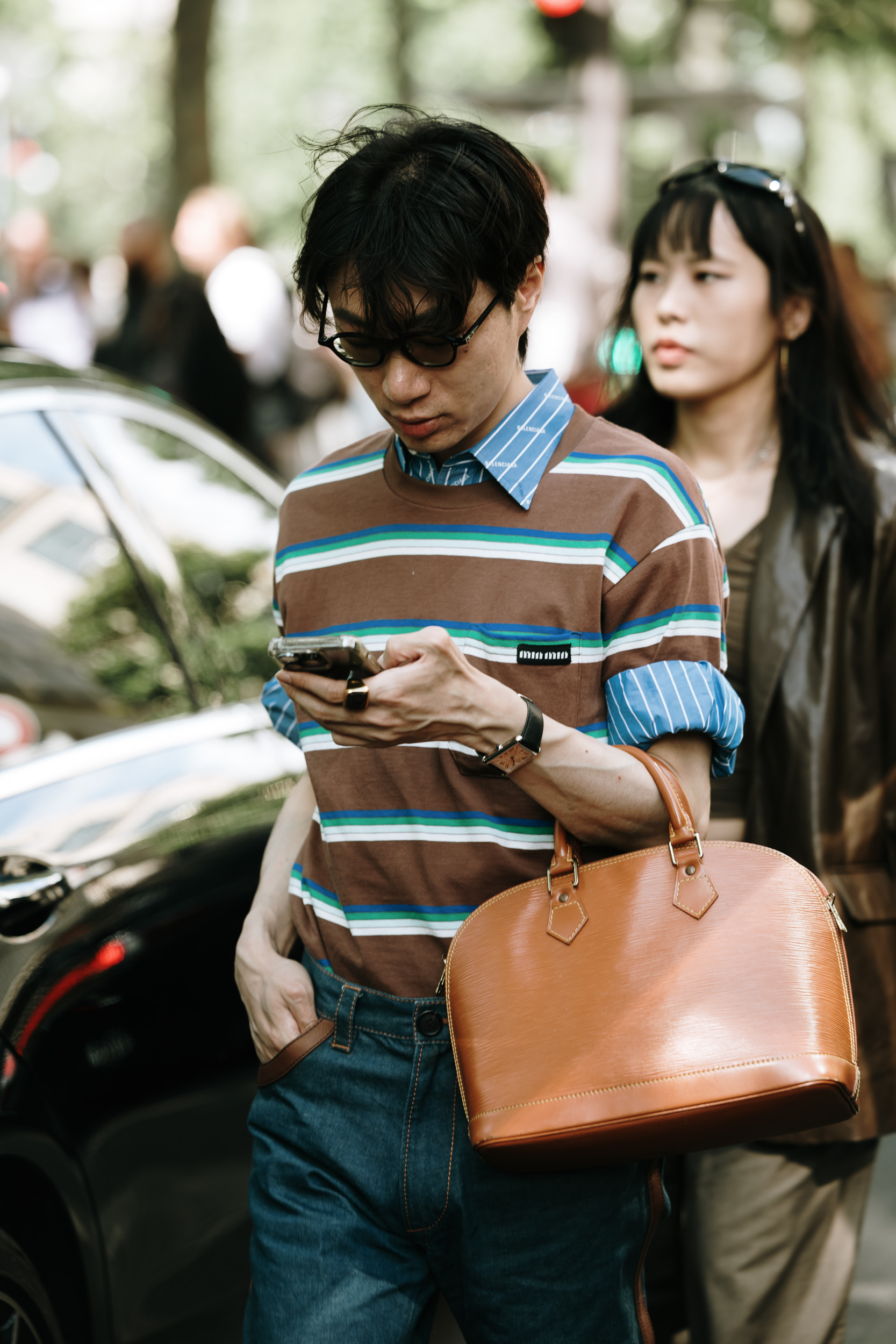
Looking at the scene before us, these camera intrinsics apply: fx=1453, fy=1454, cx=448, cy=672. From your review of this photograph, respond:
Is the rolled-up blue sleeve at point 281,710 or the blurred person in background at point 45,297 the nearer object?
the rolled-up blue sleeve at point 281,710

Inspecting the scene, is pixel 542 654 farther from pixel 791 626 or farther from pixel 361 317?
pixel 791 626

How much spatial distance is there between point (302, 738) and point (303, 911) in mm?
236

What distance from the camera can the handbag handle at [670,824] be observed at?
1.61 meters

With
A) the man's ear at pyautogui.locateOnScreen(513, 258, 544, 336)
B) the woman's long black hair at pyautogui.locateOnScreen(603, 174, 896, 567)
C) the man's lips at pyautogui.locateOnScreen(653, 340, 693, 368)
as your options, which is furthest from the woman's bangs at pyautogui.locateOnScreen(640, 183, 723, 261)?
the man's ear at pyautogui.locateOnScreen(513, 258, 544, 336)

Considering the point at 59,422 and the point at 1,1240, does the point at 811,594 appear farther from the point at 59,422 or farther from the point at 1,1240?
the point at 1,1240

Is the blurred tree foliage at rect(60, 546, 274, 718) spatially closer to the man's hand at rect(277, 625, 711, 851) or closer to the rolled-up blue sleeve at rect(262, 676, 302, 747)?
the rolled-up blue sleeve at rect(262, 676, 302, 747)

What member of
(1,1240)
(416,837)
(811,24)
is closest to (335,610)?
(416,837)

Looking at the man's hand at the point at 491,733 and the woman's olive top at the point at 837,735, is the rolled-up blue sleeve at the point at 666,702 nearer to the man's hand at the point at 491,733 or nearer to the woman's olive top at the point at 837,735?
the man's hand at the point at 491,733

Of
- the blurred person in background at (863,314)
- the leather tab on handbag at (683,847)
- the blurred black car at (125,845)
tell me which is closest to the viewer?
the leather tab on handbag at (683,847)

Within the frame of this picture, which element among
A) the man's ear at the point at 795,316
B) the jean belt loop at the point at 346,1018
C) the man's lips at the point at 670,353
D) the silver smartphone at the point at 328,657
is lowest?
the jean belt loop at the point at 346,1018

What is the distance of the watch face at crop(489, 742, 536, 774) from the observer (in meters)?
1.57

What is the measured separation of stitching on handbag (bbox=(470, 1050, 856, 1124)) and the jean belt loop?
303mm

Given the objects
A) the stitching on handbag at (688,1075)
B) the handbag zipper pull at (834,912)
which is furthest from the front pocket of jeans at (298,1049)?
the handbag zipper pull at (834,912)

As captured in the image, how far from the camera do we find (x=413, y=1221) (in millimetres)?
1750
